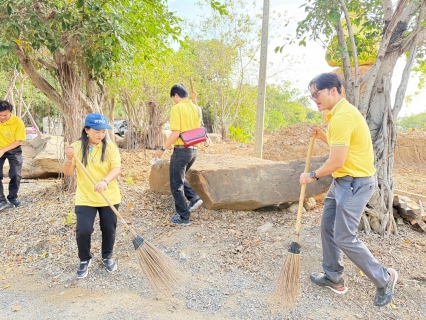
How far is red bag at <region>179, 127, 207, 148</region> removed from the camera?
13.0ft

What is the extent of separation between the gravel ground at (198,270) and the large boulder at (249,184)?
0.21 meters

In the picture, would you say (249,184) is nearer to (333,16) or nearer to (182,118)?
(182,118)

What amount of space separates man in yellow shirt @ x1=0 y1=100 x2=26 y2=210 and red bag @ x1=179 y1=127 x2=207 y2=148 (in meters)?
2.87

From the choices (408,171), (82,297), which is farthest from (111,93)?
(408,171)

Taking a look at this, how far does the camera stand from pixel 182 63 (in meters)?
12.5

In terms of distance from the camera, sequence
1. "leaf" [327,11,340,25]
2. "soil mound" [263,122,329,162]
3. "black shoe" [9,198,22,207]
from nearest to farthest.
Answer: "leaf" [327,11,340,25] < "black shoe" [9,198,22,207] < "soil mound" [263,122,329,162]

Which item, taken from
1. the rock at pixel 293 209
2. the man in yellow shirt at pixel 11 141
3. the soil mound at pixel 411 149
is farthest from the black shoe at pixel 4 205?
the soil mound at pixel 411 149

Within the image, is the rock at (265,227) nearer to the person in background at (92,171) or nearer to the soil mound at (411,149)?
the person in background at (92,171)

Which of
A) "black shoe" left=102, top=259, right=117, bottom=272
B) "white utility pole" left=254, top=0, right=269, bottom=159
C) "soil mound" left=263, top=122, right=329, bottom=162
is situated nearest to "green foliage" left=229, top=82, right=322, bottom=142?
"soil mound" left=263, top=122, right=329, bottom=162

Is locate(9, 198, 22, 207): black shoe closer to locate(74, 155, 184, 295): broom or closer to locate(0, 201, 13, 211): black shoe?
locate(0, 201, 13, 211): black shoe

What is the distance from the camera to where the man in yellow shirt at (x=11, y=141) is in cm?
497

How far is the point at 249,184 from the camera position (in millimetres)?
4348

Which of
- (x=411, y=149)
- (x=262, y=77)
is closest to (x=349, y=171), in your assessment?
(x=262, y=77)

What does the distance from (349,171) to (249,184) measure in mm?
1890
